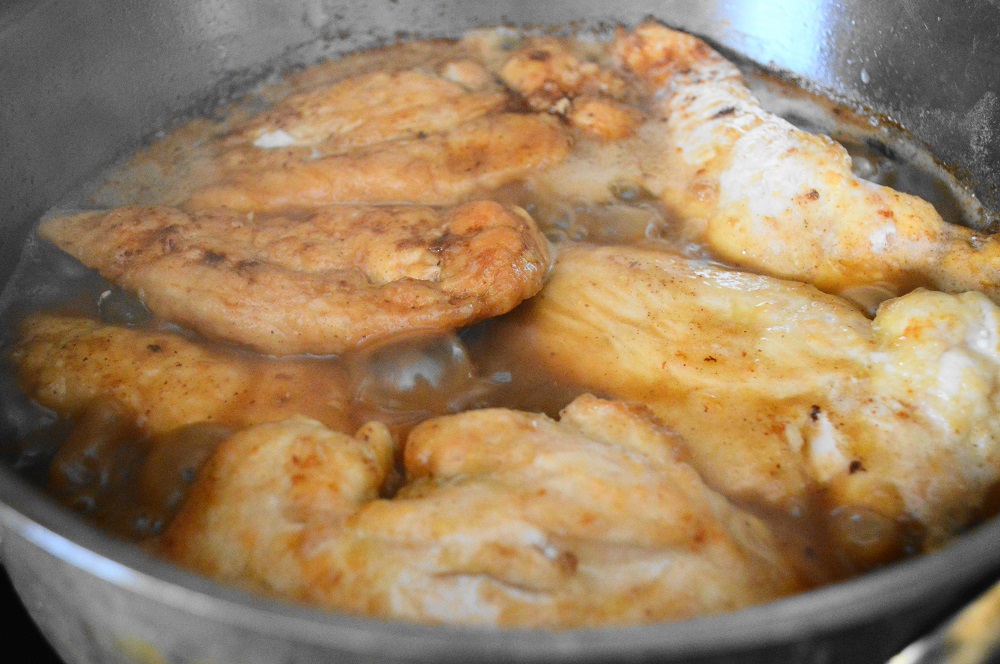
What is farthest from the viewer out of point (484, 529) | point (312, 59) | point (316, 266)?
point (312, 59)

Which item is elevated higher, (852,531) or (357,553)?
(357,553)

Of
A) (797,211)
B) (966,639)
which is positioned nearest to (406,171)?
(797,211)

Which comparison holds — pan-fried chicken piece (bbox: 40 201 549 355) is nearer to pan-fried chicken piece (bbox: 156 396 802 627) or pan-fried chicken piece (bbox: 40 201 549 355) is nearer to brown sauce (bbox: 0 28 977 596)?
brown sauce (bbox: 0 28 977 596)

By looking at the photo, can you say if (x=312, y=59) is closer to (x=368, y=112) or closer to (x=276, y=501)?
(x=368, y=112)

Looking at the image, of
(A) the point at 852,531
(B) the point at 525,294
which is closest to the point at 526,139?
(B) the point at 525,294

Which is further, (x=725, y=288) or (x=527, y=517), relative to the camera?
(x=725, y=288)

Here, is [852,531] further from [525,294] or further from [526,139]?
[526,139]
